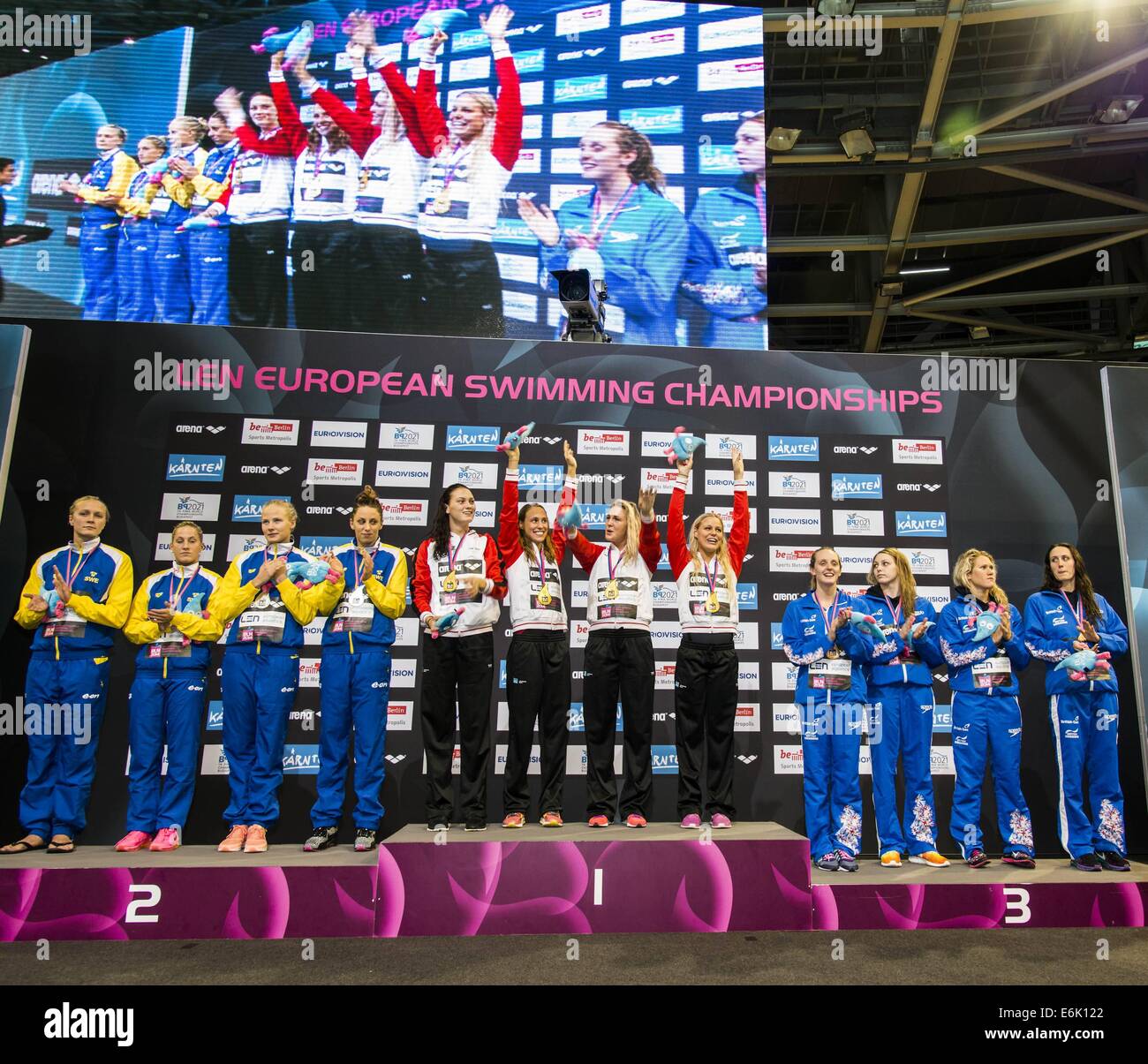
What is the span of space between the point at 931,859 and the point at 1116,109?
24.4 ft

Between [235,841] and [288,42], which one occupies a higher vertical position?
[288,42]

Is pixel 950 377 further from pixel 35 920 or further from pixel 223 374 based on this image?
pixel 35 920

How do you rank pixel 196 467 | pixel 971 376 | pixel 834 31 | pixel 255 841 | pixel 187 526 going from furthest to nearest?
pixel 834 31 < pixel 971 376 < pixel 196 467 < pixel 187 526 < pixel 255 841

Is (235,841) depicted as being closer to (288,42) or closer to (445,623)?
(445,623)

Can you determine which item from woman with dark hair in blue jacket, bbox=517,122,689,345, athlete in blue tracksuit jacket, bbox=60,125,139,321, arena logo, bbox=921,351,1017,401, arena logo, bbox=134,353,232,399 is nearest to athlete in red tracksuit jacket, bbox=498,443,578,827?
arena logo, bbox=134,353,232,399

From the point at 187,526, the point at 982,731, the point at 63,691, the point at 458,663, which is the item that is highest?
the point at 187,526

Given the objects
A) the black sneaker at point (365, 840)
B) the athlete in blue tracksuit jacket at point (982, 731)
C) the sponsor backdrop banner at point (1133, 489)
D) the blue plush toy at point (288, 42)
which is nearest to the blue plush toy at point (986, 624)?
the athlete in blue tracksuit jacket at point (982, 731)

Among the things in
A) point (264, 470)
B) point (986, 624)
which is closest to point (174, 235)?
point (264, 470)

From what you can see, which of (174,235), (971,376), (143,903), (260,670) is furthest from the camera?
(174,235)

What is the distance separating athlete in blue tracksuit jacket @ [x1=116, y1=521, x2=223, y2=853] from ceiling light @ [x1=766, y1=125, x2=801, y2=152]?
22.6ft

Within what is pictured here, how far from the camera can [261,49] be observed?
6.93 metres

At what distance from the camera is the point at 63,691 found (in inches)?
175
